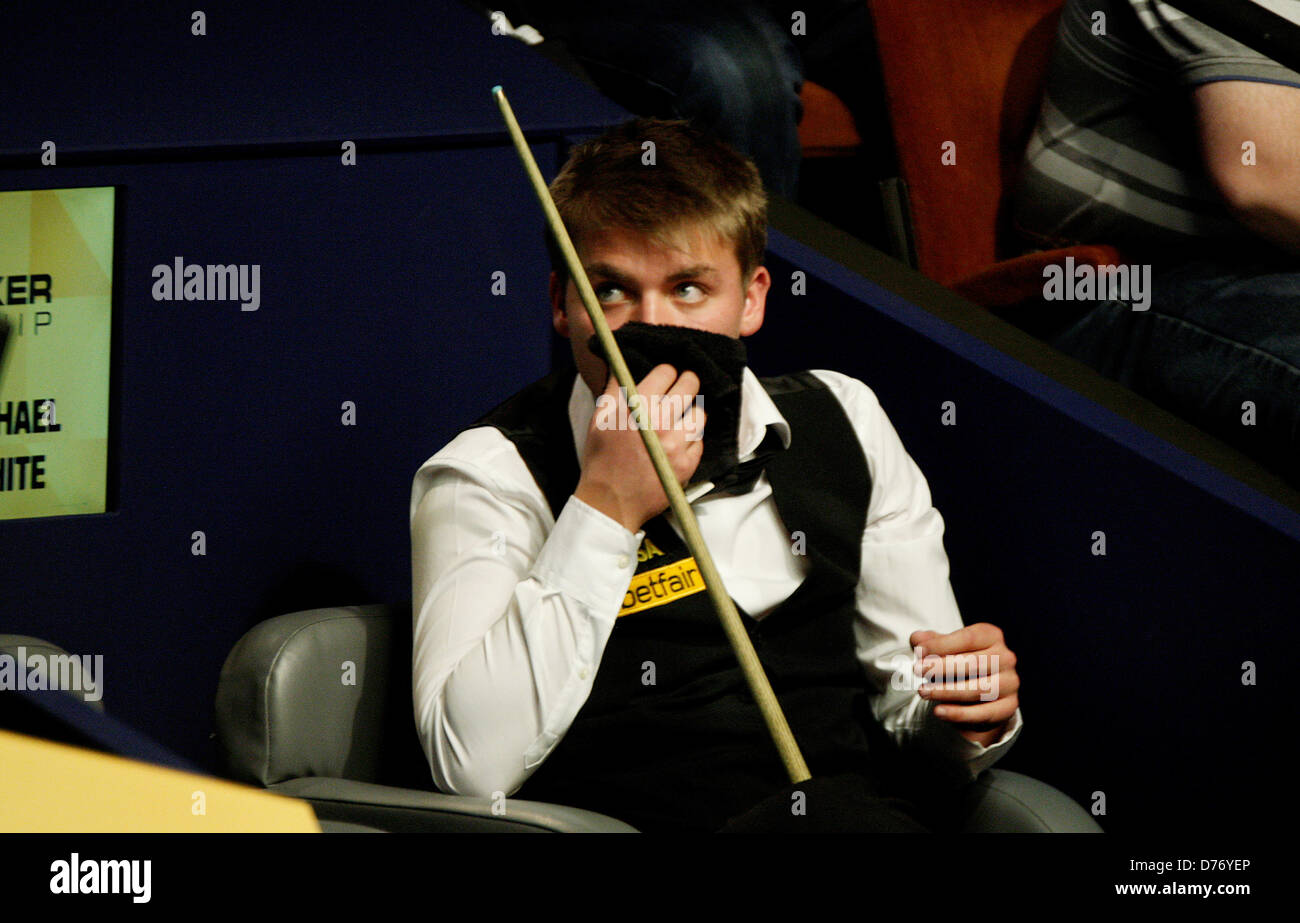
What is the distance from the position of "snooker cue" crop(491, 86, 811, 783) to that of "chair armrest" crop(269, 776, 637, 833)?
0.15 meters

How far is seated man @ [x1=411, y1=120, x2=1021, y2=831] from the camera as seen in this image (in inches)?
44.9

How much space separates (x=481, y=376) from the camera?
171 cm

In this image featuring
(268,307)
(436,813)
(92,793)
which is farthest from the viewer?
(268,307)

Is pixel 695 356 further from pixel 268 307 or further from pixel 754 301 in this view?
pixel 268 307

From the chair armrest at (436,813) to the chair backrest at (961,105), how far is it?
1.06 metres

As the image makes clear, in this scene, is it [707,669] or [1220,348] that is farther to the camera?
[1220,348]

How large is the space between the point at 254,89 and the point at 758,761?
1.14 metres

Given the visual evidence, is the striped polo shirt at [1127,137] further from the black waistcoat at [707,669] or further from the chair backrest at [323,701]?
the chair backrest at [323,701]

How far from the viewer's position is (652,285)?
1.27 m

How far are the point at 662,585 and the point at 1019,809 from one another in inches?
14.9

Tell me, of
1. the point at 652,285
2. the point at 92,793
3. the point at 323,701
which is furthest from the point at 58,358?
the point at 92,793

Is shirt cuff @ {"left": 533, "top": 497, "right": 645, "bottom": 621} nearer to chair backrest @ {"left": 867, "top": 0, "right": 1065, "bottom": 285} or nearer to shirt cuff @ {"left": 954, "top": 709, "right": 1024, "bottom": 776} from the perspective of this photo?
shirt cuff @ {"left": 954, "top": 709, "right": 1024, "bottom": 776}

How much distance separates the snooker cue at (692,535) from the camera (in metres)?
1.02
